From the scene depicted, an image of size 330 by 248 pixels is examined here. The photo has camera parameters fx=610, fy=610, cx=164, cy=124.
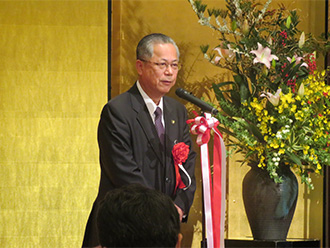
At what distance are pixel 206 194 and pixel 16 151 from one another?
1.42 metres

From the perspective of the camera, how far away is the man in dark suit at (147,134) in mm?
2682

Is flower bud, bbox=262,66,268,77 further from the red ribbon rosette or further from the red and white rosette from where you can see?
the red ribbon rosette

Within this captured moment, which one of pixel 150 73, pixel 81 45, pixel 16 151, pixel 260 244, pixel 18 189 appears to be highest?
pixel 81 45

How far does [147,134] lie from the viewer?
278 centimetres

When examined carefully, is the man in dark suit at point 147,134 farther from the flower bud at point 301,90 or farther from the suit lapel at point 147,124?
the flower bud at point 301,90

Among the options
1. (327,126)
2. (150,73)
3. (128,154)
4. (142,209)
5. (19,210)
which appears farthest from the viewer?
(19,210)

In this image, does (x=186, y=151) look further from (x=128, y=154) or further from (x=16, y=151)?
(x=16, y=151)

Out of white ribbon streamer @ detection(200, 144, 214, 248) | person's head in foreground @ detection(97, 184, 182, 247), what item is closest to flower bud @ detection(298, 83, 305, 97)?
white ribbon streamer @ detection(200, 144, 214, 248)

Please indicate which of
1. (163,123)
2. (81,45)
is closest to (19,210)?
(81,45)

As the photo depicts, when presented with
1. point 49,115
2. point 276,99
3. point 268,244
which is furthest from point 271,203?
point 49,115

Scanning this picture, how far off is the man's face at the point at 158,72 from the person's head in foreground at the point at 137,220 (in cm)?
161

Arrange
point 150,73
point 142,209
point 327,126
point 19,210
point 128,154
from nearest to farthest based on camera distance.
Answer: point 142,209
point 128,154
point 150,73
point 327,126
point 19,210

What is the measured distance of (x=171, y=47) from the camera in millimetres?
2910

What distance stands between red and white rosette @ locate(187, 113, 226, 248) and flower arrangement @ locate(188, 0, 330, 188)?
32cm
